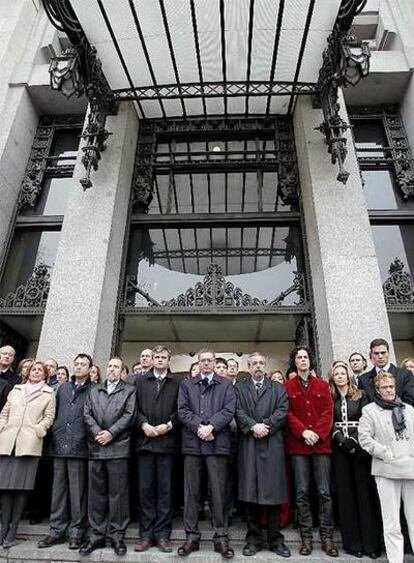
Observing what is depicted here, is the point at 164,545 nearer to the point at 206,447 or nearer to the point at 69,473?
the point at 206,447

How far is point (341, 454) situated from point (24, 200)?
8.55 meters

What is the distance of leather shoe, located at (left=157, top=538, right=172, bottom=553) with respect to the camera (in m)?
4.03

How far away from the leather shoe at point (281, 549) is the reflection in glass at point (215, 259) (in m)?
4.49

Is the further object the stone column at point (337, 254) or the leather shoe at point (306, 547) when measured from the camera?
the stone column at point (337, 254)

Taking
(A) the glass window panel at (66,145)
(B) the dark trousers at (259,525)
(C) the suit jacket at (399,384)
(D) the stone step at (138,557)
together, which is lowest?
(D) the stone step at (138,557)

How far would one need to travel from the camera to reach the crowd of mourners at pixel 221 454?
4066 millimetres

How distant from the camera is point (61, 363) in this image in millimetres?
6602

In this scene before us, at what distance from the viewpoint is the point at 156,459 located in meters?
4.41

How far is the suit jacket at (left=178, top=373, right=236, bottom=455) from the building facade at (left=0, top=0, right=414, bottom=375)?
8.89 ft

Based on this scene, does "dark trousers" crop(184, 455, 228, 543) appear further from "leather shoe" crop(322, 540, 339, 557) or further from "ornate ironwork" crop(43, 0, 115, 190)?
"ornate ironwork" crop(43, 0, 115, 190)

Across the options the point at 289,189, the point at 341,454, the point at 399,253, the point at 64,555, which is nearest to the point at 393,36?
the point at 289,189

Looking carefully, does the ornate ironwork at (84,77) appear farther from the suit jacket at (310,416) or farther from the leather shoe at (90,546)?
the leather shoe at (90,546)

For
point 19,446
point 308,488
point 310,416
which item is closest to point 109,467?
point 19,446

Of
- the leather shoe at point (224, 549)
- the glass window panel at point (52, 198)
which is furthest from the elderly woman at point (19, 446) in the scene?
the glass window panel at point (52, 198)
